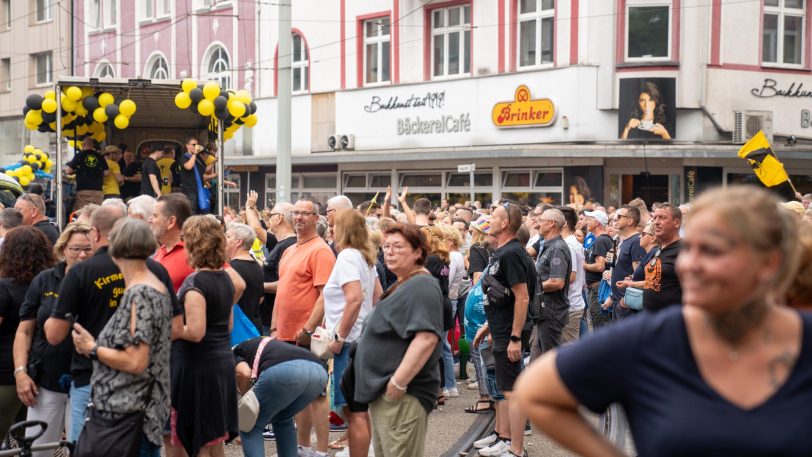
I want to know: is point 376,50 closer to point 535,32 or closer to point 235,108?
point 535,32

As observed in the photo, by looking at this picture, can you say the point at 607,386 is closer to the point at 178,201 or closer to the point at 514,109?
the point at 178,201

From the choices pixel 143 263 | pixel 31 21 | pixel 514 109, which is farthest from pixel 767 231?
pixel 31 21

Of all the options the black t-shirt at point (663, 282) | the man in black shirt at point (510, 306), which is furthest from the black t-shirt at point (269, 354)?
the black t-shirt at point (663, 282)

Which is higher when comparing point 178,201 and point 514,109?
point 514,109

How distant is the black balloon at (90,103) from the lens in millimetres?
13617

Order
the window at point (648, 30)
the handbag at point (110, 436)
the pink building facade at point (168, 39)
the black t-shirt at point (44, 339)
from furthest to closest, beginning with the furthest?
the pink building facade at point (168, 39) < the window at point (648, 30) < the black t-shirt at point (44, 339) < the handbag at point (110, 436)

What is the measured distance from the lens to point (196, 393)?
5.95 meters

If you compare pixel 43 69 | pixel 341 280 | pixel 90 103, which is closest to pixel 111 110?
pixel 90 103

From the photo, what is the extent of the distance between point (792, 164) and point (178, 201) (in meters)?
21.6

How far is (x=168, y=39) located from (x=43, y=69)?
30.2ft

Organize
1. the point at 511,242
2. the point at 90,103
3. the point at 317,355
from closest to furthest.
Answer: the point at 317,355
the point at 511,242
the point at 90,103

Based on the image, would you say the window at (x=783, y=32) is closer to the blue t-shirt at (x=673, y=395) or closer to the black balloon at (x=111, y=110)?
the black balloon at (x=111, y=110)

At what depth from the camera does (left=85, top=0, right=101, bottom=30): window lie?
1567 inches

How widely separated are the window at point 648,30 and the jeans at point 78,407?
20.6 m
